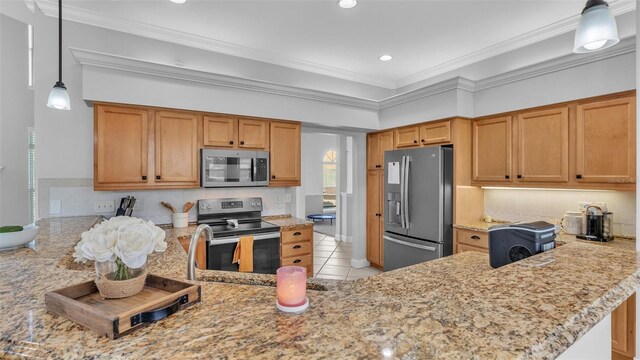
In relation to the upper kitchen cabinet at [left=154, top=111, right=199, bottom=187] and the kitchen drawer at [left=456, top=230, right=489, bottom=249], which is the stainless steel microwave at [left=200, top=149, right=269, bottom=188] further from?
the kitchen drawer at [left=456, top=230, right=489, bottom=249]

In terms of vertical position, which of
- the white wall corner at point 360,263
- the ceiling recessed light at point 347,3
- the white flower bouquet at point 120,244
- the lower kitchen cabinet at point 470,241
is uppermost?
the ceiling recessed light at point 347,3

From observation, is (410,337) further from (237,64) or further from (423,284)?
(237,64)

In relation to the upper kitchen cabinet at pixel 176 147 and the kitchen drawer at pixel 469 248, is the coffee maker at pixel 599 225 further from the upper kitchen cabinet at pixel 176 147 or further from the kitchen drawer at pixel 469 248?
the upper kitchen cabinet at pixel 176 147

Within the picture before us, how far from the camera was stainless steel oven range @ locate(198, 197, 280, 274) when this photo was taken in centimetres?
310

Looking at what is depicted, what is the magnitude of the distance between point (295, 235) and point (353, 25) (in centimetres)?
228

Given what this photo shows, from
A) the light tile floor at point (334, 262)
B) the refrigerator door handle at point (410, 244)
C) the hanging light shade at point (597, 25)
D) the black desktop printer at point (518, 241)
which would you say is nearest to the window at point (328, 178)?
the light tile floor at point (334, 262)

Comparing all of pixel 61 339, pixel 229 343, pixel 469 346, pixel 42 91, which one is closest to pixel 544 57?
pixel 469 346

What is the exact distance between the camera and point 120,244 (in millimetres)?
815

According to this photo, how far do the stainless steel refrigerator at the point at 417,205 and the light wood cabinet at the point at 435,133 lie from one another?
0.13 metres

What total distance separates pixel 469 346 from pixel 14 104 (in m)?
5.23

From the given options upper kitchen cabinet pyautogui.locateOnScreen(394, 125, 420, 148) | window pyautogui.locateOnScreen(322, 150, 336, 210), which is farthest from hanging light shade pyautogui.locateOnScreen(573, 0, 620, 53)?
window pyautogui.locateOnScreen(322, 150, 336, 210)

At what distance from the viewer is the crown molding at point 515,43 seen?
2.78m

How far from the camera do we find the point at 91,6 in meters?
2.85

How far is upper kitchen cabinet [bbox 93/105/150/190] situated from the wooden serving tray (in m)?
2.34
